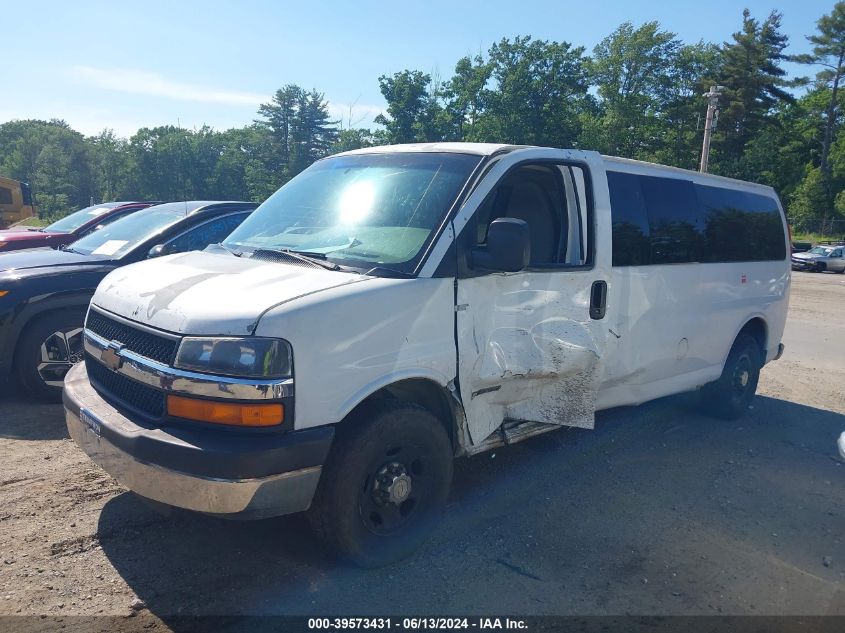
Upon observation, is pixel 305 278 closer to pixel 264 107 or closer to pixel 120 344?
pixel 120 344

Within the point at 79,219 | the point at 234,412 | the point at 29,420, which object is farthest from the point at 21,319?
the point at 79,219

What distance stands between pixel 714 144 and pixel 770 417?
183ft

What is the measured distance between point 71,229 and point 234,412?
8.84m

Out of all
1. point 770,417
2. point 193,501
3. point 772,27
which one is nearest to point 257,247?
point 193,501

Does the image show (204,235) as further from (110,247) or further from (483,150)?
(483,150)

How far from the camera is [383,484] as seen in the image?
11.1 feet

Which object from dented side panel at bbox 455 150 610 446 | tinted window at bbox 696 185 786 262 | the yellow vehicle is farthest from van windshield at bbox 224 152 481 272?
the yellow vehicle

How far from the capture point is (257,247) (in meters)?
4.05

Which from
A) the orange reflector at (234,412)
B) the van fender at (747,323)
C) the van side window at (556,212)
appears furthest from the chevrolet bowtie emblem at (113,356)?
the van fender at (747,323)

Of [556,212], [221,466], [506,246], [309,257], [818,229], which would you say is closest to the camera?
[221,466]

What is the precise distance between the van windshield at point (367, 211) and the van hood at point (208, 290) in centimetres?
28

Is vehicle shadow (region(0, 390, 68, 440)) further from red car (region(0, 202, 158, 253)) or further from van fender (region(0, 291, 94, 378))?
red car (region(0, 202, 158, 253))

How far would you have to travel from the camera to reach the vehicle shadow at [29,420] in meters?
5.06

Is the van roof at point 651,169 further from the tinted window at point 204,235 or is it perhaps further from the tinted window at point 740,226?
the tinted window at point 204,235
